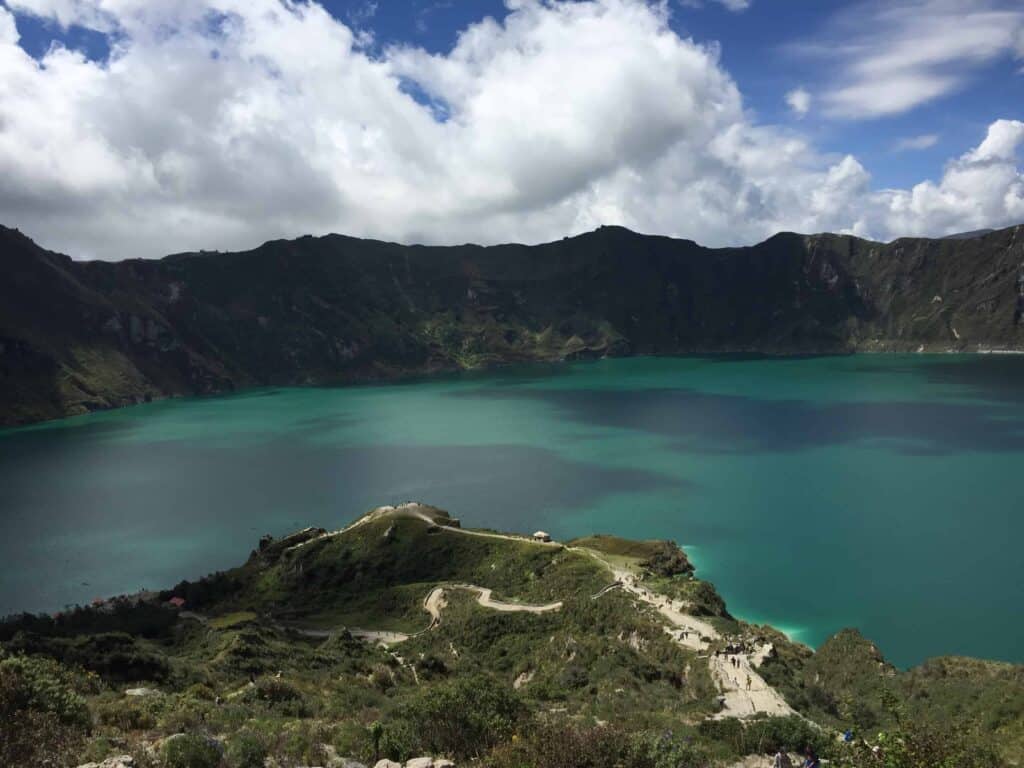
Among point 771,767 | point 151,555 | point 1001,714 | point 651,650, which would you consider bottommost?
point 151,555

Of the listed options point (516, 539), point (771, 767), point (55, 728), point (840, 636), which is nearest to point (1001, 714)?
point (771, 767)

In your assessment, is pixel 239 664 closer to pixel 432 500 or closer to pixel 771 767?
pixel 771 767

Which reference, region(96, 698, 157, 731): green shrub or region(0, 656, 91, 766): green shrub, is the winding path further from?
region(0, 656, 91, 766): green shrub

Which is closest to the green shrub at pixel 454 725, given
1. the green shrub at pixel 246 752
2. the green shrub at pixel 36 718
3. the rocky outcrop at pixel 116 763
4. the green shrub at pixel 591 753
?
the green shrub at pixel 591 753

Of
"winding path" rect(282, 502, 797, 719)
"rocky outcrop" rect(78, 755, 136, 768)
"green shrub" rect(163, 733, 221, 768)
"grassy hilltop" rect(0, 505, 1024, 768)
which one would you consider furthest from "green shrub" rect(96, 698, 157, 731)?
"winding path" rect(282, 502, 797, 719)

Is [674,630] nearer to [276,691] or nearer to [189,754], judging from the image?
[276,691]

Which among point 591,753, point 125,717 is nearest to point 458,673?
point 125,717

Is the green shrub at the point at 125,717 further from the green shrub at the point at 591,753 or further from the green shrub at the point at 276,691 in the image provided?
the green shrub at the point at 591,753
